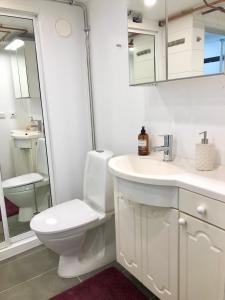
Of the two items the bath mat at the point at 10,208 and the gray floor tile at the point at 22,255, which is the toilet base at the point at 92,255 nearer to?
the gray floor tile at the point at 22,255

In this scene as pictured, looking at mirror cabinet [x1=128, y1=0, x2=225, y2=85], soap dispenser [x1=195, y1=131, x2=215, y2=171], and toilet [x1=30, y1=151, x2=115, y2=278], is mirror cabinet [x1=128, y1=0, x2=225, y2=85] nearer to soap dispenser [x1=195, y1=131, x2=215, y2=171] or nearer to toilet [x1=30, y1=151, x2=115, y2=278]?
soap dispenser [x1=195, y1=131, x2=215, y2=171]

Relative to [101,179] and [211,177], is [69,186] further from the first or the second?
[211,177]

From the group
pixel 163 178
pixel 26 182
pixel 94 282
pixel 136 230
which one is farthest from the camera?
pixel 26 182

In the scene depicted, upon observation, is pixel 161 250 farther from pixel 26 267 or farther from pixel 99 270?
pixel 26 267

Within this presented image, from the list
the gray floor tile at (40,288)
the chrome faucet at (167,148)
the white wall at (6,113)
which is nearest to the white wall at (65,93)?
the white wall at (6,113)

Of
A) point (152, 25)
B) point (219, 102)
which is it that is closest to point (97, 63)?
point (152, 25)

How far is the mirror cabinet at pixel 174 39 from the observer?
1.14 metres

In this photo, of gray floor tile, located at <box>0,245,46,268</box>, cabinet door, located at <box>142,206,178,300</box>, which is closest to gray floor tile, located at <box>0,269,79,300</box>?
gray floor tile, located at <box>0,245,46,268</box>

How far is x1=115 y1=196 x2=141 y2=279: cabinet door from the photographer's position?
1388mm

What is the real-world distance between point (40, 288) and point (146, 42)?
71.7 inches

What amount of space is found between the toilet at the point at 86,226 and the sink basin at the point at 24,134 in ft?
1.97

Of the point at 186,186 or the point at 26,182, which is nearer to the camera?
the point at 186,186

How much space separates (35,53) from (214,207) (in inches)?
72.3

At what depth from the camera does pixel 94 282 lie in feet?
5.55
